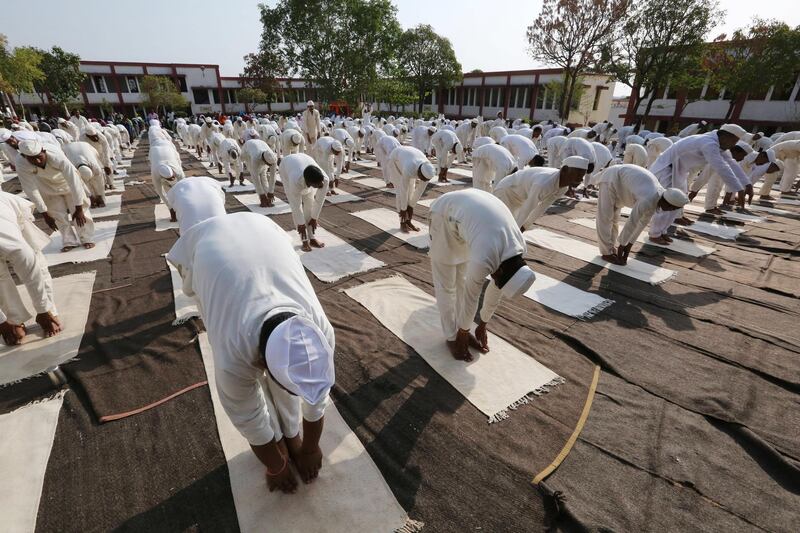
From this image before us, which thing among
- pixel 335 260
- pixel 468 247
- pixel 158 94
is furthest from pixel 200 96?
pixel 468 247

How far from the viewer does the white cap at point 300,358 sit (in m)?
1.28

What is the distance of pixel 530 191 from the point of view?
13.1ft

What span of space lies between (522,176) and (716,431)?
2.88 m

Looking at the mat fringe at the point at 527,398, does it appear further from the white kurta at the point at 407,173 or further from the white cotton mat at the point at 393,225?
the white kurta at the point at 407,173

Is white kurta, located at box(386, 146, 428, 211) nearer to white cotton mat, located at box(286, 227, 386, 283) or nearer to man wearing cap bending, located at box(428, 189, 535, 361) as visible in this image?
white cotton mat, located at box(286, 227, 386, 283)

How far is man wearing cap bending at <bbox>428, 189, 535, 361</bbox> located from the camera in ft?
7.48

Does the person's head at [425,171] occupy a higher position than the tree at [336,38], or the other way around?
the tree at [336,38]

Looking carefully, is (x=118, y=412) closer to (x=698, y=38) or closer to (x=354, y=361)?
(x=354, y=361)

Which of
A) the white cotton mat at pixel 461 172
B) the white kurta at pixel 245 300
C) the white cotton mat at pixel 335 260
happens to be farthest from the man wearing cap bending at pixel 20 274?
the white cotton mat at pixel 461 172

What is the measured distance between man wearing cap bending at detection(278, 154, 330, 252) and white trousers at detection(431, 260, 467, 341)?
90.0 inches

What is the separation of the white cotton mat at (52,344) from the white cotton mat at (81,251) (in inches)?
31.8

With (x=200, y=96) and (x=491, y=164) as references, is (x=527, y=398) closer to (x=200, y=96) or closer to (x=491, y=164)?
(x=491, y=164)

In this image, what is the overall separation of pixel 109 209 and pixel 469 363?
24.5ft

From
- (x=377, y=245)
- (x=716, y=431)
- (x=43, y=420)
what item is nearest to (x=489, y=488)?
(x=716, y=431)
